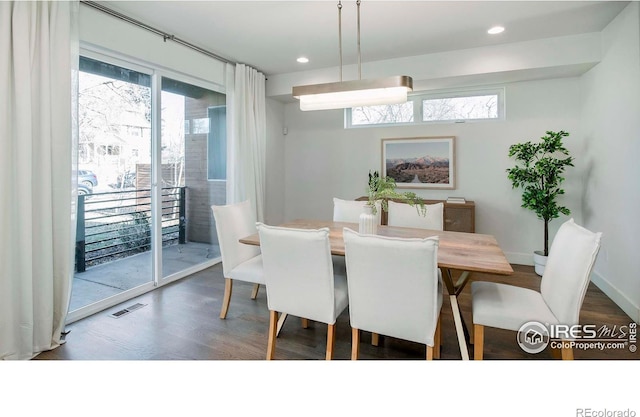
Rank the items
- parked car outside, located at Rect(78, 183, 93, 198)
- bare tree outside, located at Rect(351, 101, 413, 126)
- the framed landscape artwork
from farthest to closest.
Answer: bare tree outside, located at Rect(351, 101, 413, 126), the framed landscape artwork, parked car outside, located at Rect(78, 183, 93, 198)

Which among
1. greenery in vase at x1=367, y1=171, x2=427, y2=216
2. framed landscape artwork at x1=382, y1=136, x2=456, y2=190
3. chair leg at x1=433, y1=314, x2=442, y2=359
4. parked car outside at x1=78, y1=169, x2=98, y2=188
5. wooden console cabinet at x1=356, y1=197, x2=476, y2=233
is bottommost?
chair leg at x1=433, y1=314, x2=442, y2=359

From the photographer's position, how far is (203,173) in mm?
3994

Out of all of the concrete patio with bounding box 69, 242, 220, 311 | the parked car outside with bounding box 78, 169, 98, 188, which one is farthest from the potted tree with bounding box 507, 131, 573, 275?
the parked car outside with bounding box 78, 169, 98, 188

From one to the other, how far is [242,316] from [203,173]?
6.50ft

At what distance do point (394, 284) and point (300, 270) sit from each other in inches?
21.6

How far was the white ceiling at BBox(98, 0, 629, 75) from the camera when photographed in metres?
2.68

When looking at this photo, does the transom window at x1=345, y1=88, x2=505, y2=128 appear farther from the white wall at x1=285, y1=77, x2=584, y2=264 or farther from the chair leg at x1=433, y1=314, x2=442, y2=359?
the chair leg at x1=433, y1=314, x2=442, y2=359

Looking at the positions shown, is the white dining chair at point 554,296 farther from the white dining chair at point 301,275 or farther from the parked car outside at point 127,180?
the parked car outside at point 127,180

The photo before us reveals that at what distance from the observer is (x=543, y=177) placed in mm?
3750

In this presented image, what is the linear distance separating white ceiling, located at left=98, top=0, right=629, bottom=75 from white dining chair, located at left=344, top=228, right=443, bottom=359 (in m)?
2.08

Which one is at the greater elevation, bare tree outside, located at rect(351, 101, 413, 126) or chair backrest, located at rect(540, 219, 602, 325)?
bare tree outside, located at rect(351, 101, 413, 126)

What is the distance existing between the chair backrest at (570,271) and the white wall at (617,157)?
1411mm
